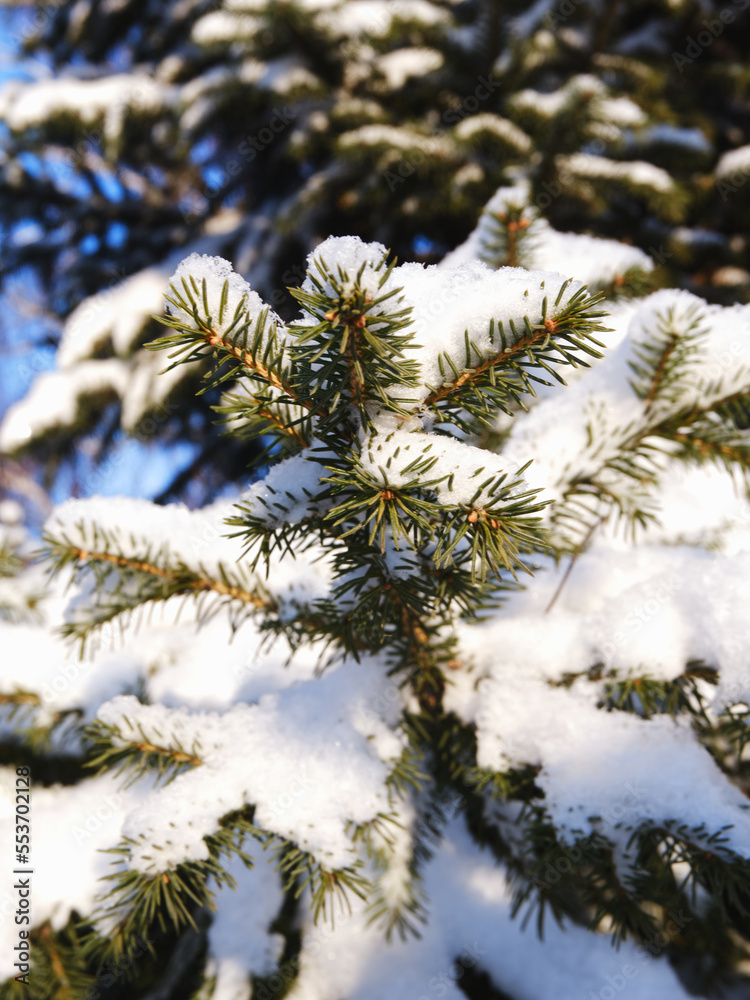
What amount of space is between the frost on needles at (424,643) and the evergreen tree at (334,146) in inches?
53.6

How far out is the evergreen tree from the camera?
2.04m

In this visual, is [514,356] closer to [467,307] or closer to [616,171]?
[467,307]

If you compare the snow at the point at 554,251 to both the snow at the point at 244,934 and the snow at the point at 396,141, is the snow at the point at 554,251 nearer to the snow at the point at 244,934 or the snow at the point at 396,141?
the snow at the point at 396,141

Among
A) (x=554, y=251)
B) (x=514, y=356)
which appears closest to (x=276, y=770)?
(x=514, y=356)

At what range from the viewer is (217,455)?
3.22 metres

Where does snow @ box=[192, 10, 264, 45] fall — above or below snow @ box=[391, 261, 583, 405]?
above

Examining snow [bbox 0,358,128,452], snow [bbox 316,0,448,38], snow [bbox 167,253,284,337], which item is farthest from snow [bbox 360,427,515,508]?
snow [bbox 0,358,128,452]

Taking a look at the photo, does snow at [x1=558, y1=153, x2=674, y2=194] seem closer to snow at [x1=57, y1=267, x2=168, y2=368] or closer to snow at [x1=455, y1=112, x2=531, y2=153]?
snow at [x1=455, y1=112, x2=531, y2=153]

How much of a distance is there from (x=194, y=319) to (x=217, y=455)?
9.62 feet

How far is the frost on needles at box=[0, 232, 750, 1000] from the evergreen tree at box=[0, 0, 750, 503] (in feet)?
4.46

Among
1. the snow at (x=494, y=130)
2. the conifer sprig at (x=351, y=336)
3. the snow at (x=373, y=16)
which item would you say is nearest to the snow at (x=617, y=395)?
the conifer sprig at (x=351, y=336)

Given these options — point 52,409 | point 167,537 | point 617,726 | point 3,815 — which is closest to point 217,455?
point 52,409

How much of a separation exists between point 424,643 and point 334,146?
2156mm

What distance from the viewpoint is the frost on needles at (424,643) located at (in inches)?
18.0
